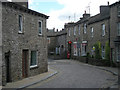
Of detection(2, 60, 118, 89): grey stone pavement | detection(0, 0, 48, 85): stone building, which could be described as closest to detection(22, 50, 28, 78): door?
detection(0, 0, 48, 85): stone building

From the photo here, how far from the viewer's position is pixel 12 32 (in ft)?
47.0

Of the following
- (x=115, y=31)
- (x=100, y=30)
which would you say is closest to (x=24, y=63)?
(x=115, y=31)

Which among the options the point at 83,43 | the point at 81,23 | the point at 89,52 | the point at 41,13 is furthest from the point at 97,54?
the point at 41,13

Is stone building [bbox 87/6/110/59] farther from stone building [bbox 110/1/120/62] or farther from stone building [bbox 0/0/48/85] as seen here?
stone building [bbox 0/0/48/85]

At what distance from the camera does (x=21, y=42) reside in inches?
613

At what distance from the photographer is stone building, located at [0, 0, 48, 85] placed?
44.5 feet

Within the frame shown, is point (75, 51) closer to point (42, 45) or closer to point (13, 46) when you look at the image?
point (42, 45)

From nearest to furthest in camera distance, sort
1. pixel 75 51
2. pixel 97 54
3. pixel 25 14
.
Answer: pixel 25 14, pixel 97 54, pixel 75 51

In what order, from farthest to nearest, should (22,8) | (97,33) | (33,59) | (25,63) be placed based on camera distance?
(97,33) < (33,59) < (25,63) < (22,8)

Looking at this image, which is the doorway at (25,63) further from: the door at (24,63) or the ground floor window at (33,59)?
the ground floor window at (33,59)

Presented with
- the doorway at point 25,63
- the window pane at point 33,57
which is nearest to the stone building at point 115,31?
the window pane at point 33,57

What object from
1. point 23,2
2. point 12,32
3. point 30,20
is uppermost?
point 23,2

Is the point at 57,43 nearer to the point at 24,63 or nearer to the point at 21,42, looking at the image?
the point at 24,63

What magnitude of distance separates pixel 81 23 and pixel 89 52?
6427 mm
